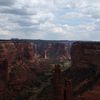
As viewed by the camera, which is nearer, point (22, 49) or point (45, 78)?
point (45, 78)

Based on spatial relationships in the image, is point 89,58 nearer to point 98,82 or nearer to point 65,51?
point 98,82

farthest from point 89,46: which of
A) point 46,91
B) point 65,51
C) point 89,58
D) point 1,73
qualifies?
point 65,51

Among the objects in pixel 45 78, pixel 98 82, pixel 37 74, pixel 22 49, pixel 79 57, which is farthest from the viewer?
pixel 22 49

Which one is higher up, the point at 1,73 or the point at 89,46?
the point at 89,46

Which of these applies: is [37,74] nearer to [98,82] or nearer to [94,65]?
[94,65]

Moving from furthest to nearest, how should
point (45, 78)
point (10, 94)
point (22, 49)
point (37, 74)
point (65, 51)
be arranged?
point (65, 51) < point (22, 49) < point (37, 74) < point (45, 78) < point (10, 94)

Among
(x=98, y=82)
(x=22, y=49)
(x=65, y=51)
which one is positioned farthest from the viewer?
(x=65, y=51)

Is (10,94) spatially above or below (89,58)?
below

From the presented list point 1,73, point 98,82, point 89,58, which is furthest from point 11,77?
point 98,82

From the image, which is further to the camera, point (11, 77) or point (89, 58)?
point (11, 77)
